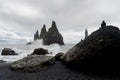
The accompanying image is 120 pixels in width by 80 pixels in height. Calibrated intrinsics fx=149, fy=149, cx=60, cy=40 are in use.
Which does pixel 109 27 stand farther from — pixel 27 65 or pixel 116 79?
pixel 27 65

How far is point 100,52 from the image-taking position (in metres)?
16.7

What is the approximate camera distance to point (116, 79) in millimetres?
13555

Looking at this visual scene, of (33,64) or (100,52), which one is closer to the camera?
(100,52)

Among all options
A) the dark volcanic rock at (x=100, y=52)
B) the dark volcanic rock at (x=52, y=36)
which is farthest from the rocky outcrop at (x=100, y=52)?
the dark volcanic rock at (x=52, y=36)

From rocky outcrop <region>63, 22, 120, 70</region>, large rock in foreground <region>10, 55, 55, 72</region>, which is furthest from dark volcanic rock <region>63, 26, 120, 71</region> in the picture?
large rock in foreground <region>10, 55, 55, 72</region>

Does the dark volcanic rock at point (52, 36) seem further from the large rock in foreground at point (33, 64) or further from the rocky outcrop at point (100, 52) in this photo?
the rocky outcrop at point (100, 52)

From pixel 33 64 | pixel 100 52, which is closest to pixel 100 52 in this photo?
pixel 100 52

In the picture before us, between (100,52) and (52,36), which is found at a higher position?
(52,36)

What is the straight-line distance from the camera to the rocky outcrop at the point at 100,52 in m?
16.5

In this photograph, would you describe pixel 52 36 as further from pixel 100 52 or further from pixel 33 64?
pixel 100 52

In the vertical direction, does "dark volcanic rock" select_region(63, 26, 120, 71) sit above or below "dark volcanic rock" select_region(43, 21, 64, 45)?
below

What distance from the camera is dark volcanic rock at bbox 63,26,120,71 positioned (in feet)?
54.0

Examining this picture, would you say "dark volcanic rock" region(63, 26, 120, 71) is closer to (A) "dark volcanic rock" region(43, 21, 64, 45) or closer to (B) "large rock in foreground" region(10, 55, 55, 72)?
(B) "large rock in foreground" region(10, 55, 55, 72)

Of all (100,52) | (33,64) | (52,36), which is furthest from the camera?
(52,36)
